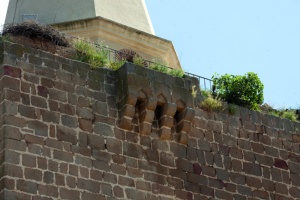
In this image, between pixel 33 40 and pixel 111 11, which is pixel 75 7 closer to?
pixel 111 11

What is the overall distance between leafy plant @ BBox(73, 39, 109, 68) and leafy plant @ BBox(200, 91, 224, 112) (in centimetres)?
211

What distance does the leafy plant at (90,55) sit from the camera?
23609 millimetres

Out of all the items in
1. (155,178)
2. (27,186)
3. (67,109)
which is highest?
(67,109)

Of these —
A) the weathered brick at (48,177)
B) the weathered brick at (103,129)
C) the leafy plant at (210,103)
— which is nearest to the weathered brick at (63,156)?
the weathered brick at (48,177)

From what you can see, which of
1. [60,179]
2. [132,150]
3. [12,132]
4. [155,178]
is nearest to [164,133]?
[132,150]

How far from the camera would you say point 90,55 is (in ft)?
77.9

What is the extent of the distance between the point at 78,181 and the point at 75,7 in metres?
8.00

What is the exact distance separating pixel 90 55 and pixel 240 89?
3.58 m

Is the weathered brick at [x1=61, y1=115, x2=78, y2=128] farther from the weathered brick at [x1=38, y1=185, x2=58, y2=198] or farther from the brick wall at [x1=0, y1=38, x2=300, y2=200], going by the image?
the weathered brick at [x1=38, y1=185, x2=58, y2=198]

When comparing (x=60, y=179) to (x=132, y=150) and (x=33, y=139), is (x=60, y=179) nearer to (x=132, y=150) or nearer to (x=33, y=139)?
(x=33, y=139)

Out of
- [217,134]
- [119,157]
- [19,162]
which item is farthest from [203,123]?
[19,162]

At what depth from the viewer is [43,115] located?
2219 cm

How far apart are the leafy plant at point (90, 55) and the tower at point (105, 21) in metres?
3.99

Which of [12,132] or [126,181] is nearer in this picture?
[12,132]
